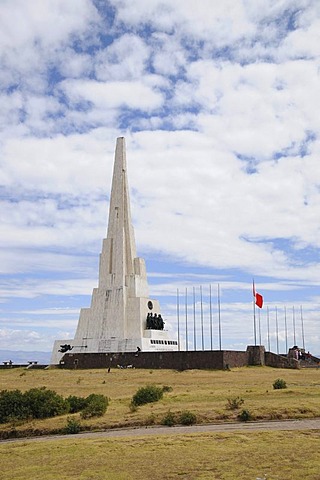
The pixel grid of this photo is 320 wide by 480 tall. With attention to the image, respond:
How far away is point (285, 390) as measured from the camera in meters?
21.5

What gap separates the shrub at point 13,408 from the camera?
719 inches

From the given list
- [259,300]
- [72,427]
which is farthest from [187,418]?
[259,300]

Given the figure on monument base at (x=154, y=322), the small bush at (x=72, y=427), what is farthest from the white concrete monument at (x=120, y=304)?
the small bush at (x=72, y=427)

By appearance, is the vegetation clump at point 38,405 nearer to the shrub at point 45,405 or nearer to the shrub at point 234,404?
the shrub at point 45,405

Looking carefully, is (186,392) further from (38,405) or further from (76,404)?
(38,405)

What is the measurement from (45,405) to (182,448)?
7.98m

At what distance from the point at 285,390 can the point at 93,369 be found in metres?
18.2

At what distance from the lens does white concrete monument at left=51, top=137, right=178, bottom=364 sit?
42.4 metres

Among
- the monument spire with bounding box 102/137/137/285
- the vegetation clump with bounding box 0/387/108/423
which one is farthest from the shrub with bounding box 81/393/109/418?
the monument spire with bounding box 102/137/137/285

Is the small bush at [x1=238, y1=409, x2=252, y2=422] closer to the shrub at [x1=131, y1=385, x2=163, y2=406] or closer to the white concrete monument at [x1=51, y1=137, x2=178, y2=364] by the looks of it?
the shrub at [x1=131, y1=385, x2=163, y2=406]

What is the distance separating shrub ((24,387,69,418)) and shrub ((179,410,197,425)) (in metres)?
4.89

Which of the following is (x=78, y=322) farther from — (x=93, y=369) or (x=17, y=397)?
(x=17, y=397)

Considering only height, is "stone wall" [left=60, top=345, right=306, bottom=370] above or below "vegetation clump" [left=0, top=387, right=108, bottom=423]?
above

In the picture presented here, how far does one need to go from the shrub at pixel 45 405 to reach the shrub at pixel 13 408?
0.64ft
